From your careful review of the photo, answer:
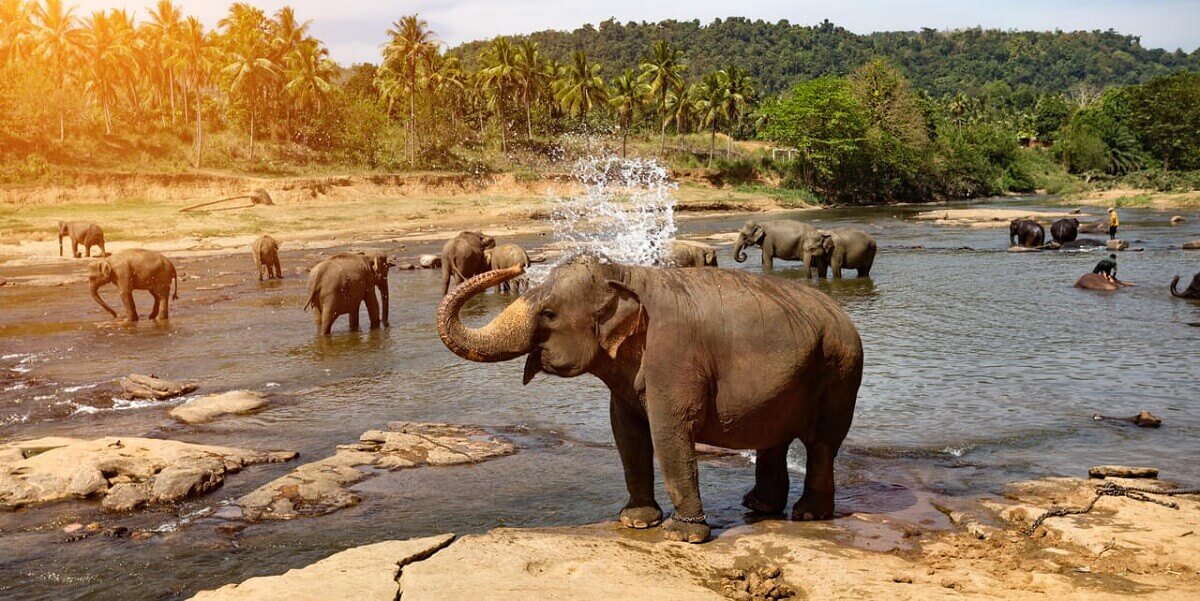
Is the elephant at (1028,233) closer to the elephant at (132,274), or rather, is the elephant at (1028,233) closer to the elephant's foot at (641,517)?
the elephant at (132,274)

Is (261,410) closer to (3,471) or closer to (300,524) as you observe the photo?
(3,471)

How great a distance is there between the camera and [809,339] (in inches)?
262

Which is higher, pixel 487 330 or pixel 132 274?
pixel 487 330

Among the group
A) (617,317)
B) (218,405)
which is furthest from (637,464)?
(218,405)

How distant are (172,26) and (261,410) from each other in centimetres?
7253

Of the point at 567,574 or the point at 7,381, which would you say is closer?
the point at 567,574

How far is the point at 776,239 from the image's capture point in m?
29.3

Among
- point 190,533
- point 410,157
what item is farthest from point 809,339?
point 410,157

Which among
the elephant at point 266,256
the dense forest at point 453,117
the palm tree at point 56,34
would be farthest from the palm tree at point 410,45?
the elephant at point 266,256

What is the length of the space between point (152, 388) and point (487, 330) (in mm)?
8591

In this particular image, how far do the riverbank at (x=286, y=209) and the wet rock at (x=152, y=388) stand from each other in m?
26.8

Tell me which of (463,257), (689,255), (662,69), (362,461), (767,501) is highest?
(662,69)

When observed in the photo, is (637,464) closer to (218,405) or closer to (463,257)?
(218,405)

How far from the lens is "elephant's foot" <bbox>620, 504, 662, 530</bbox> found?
684 cm
